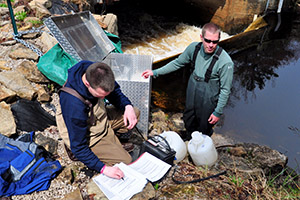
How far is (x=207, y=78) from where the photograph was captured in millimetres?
3434

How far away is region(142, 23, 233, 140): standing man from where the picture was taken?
127 inches

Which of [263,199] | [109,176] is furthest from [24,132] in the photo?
[263,199]

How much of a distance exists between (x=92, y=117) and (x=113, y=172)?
0.65 metres

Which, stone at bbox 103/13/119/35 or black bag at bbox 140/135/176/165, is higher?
stone at bbox 103/13/119/35

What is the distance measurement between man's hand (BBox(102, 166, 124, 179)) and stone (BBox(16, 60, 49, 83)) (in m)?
2.36

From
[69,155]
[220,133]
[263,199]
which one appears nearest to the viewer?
[263,199]

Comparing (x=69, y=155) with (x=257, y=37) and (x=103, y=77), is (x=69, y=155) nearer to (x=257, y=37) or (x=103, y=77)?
(x=103, y=77)

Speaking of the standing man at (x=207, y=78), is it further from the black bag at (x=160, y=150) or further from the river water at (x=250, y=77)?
the river water at (x=250, y=77)

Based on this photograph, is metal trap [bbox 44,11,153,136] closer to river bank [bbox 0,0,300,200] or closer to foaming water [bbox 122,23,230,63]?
river bank [bbox 0,0,300,200]

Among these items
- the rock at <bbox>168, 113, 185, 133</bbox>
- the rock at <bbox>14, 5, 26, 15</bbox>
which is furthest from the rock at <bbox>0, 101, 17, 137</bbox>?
the rock at <bbox>14, 5, 26, 15</bbox>

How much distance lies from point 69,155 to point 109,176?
719mm

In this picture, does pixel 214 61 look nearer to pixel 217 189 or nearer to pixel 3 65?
pixel 217 189

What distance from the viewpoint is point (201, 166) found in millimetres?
3391

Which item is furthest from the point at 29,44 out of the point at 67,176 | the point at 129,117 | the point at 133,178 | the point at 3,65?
the point at 133,178
